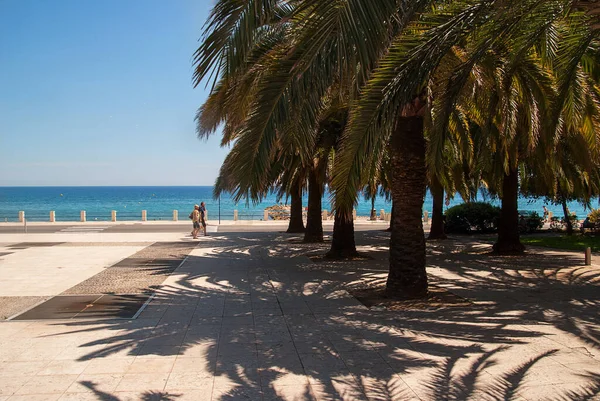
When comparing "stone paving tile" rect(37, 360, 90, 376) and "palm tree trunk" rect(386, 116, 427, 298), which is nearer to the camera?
"stone paving tile" rect(37, 360, 90, 376)

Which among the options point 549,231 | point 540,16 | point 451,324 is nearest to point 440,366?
point 451,324

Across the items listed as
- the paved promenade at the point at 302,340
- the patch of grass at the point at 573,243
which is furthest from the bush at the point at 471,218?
the paved promenade at the point at 302,340

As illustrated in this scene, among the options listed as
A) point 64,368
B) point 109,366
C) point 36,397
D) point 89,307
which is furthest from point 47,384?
point 89,307

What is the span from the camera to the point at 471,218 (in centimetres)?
2458

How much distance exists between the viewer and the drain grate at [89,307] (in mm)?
7895

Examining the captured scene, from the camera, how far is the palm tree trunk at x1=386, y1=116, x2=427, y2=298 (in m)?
8.94

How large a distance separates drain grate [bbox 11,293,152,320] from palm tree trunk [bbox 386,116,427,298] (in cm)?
436

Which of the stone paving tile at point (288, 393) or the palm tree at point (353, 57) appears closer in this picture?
the palm tree at point (353, 57)

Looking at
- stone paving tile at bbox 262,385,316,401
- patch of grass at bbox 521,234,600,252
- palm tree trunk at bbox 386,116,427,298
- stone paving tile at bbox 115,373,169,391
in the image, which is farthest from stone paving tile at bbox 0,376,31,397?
patch of grass at bbox 521,234,600,252

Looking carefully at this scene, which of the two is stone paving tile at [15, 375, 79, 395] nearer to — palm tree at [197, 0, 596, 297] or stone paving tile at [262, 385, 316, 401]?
stone paving tile at [262, 385, 316, 401]

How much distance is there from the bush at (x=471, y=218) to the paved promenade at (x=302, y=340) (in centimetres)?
1233

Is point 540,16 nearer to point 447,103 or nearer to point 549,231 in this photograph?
point 447,103

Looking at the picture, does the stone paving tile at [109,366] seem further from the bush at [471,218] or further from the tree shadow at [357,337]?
the bush at [471,218]

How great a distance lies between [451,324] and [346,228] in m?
7.63
